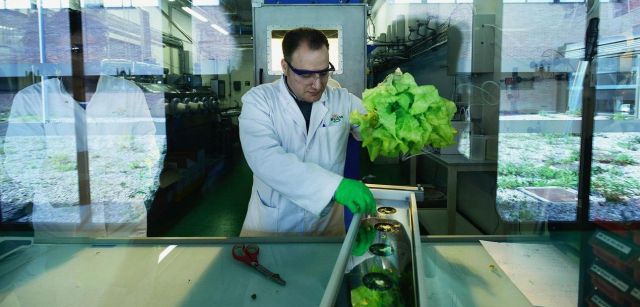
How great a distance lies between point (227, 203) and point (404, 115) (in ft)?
14.3

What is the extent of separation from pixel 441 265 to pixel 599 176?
1675 millimetres

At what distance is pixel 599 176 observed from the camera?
247 cm

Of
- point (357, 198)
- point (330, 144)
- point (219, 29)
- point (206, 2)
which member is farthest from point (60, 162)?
point (219, 29)

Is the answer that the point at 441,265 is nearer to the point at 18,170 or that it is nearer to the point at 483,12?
the point at 18,170

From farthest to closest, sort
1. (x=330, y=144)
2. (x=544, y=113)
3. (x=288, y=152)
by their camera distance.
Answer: (x=544, y=113) < (x=330, y=144) < (x=288, y=152)

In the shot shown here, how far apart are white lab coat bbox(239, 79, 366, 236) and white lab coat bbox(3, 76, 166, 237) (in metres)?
1.01

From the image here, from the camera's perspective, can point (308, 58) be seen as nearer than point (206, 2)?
Yes

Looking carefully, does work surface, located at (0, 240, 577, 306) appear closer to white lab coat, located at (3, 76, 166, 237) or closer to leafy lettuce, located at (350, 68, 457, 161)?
leafy lettuce, located at (350, 68, 457, 161)

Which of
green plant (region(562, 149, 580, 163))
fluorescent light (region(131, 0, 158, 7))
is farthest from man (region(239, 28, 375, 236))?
fluorescent light (region(131, 0, 158, 7))

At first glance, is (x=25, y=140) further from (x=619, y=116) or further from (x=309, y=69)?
(x=619, y=116)

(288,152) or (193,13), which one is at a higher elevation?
(193,13)

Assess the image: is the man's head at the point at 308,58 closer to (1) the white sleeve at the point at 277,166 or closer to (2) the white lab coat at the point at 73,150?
(1) the white sleeve at the point at 277,166

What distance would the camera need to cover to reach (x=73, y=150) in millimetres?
2477

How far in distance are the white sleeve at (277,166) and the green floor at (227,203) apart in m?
1.57
